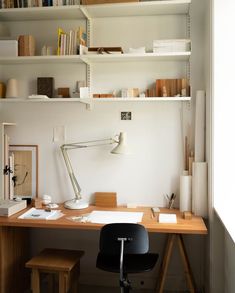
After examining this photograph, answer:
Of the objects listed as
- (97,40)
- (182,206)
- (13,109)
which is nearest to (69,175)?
(13,109)


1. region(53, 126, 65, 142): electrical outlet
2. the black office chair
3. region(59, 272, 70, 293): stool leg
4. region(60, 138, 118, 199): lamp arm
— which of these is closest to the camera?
the black office chair

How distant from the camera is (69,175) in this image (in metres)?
3.23

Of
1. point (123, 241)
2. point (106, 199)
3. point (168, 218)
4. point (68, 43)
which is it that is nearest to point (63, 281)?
point (123, 241)

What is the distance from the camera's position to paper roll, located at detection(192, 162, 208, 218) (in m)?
2.85

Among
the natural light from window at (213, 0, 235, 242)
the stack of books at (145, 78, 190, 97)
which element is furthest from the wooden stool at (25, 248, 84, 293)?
the stack of books at (145, 78, 190, 97)

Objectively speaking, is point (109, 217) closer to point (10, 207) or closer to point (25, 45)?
point (10, 207)

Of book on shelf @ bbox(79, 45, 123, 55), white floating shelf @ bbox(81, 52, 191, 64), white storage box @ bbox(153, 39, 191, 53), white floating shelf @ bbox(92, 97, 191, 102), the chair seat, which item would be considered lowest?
the chair seat

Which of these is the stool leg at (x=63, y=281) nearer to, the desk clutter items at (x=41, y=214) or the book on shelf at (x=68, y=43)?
the desk clutter items at (x=41, y=214)

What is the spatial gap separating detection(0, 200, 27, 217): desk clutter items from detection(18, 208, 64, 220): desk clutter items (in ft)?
0.29

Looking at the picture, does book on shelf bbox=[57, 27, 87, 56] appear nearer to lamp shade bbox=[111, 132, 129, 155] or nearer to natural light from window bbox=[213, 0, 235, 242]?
lamp shade bbox=[111, 132, 129, 155]

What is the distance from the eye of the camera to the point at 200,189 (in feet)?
9.37

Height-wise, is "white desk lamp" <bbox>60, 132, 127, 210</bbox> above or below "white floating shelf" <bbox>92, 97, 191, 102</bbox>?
below

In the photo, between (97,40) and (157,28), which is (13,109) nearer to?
(97,40)

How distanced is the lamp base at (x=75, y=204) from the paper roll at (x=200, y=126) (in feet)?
3.48
